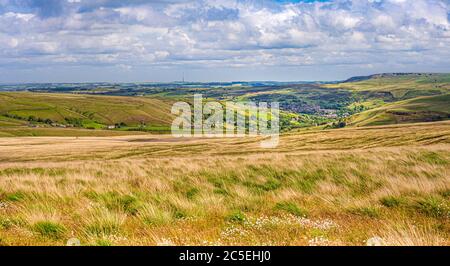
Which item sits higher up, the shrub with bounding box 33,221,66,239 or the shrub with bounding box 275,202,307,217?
the shrub with bounding box 33,221,66,239

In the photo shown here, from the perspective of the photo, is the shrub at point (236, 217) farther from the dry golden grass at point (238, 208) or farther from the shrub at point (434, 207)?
the shrub at point (434, 207)

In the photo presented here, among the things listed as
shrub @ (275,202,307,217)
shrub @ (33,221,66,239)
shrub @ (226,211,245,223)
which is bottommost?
shrub @ (275,202,307,217)

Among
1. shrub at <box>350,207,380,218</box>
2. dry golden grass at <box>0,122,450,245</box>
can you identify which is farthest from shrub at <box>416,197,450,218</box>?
shrub at <box>350,207,380,218</box>

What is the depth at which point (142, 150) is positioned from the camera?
66688 millimetres

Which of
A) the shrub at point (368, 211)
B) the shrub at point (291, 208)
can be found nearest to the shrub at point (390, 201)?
the shrub at point (368, 211)

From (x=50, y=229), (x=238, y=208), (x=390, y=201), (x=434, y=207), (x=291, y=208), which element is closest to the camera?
(x=50, y=229)

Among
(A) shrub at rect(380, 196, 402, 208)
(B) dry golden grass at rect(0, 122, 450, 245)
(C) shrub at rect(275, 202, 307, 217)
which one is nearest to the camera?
(B) dry golden grass at rect(0, 122, 450, 245)

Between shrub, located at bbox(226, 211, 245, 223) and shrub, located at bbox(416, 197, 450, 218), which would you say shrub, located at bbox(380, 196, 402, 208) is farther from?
shrub, located at bbox(226, 211, 245, 223)

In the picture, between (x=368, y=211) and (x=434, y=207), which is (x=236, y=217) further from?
(x=434, y=207)

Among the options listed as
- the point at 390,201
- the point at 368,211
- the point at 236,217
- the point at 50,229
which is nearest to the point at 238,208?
the point at 236,217
